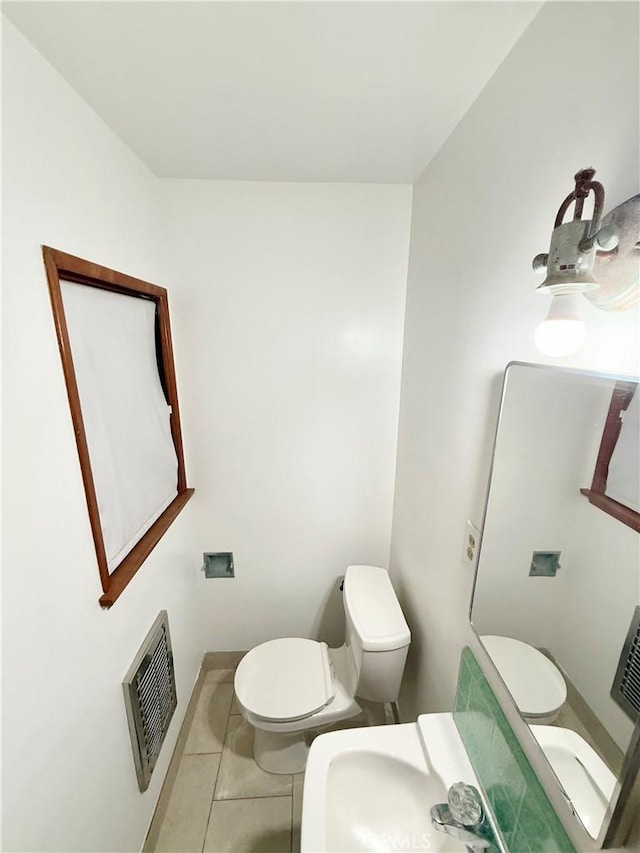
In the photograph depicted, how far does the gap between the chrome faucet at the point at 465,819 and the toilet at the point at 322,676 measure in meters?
0.54

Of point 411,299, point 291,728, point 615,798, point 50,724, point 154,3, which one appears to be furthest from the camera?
point 411,299

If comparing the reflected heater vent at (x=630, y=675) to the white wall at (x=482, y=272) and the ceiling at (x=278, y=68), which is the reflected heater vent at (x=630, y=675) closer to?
the white wall at (x=482, y=272)

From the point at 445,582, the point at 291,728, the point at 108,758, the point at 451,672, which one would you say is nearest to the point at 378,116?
the point at 445,582

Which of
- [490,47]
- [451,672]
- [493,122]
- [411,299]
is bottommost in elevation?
[451,672]

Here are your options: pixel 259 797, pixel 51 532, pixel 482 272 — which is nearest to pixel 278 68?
pixel 482 272

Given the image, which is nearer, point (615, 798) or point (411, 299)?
point (615, 798)

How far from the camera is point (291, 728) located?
1380mm

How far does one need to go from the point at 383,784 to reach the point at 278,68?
6.14 ft

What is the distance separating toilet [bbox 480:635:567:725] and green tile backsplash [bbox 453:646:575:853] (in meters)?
Result: 0.10

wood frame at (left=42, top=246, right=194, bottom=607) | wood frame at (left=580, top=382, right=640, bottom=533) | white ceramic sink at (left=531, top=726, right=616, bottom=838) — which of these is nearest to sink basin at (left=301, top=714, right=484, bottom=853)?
white ceramic sink at (left=531, top=726, right=616, bottom=838)

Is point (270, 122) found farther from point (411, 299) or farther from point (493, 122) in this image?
point (411, 299)

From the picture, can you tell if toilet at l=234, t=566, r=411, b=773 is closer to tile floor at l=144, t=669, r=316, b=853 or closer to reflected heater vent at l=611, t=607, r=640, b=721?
tile floor at l=144, t=669, r=316, b=853

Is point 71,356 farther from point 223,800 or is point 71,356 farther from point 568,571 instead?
point 223,800

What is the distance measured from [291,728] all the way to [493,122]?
211 centimetres
